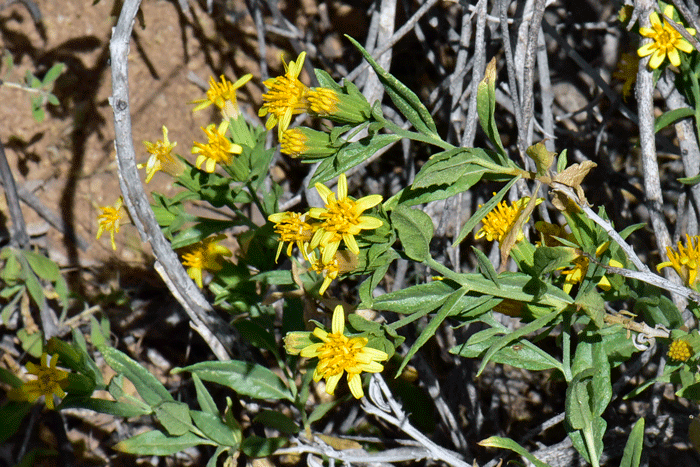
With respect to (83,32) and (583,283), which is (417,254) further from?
(83,32)

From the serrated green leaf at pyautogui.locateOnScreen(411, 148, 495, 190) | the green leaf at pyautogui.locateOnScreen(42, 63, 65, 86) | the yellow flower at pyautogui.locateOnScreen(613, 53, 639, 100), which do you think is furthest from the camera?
the green leaf at pyautogui.locateOnScreen(42, 63, 65, 86)

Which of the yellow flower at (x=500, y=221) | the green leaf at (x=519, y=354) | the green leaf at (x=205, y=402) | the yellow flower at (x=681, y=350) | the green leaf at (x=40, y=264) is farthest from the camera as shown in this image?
the green leaf at (x=40, y=264)

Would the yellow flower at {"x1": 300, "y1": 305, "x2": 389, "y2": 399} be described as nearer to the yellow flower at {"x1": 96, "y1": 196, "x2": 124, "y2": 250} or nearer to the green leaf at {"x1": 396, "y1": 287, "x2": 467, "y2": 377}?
the green leaf at {"x1": 396, "y1": 287, "x2": 467, "y2": 377}

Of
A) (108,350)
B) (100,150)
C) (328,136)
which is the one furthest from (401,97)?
(100,150)

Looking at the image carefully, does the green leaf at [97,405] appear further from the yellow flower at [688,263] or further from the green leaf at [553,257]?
the yellow flower at [688,263]

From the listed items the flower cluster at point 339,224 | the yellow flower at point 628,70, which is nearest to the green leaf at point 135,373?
the flower cluster at point 339,224

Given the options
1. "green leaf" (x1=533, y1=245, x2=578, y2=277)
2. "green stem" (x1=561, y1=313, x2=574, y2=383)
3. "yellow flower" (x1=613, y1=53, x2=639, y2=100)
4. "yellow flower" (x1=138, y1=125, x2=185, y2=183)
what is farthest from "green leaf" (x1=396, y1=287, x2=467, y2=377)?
"yellow flower" (x1=613, y1=53, x2=639, y2=100)

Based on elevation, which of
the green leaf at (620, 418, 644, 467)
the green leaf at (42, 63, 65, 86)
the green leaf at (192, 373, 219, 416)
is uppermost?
the green leaf at (42, 63, 65, 86)
